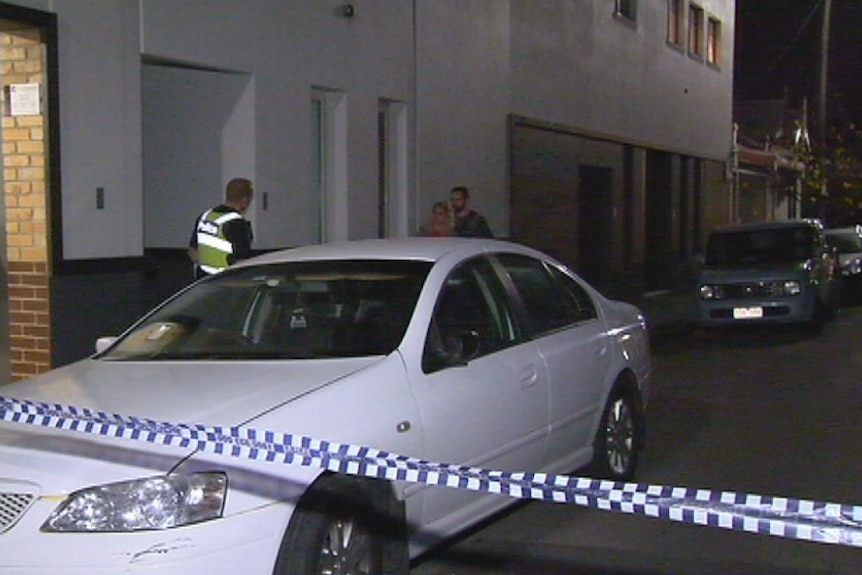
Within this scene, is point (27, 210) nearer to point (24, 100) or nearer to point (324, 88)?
point (24, 100)

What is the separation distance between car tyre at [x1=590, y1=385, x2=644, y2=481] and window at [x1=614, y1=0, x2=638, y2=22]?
15.9m

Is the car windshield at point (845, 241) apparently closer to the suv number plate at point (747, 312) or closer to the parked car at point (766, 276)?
the parked car at point (766, 276)

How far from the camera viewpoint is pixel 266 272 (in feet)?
20.6

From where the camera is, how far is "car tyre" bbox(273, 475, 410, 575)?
14.4 feet

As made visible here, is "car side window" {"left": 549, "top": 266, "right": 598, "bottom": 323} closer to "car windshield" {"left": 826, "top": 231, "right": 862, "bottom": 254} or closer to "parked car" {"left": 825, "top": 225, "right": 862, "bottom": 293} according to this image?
"parked car" {"left": 825, "top": 225, "right": 862, "bottom": 293}

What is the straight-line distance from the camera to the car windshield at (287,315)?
550 centimetres

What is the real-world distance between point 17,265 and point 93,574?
577cm

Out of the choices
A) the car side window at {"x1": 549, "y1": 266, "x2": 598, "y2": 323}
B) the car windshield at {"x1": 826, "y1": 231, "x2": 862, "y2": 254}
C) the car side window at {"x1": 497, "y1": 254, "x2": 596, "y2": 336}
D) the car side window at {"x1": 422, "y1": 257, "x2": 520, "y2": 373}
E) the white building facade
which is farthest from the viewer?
the car windshield at {"x1": 826, "y1": 231, "x2": 862, "y2": 254}

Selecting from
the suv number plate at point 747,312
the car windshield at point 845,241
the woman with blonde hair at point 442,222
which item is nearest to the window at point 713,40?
the car windshield at point 845,241

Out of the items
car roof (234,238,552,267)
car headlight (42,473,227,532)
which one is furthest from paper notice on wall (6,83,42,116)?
car headlight (42,473,227,532)

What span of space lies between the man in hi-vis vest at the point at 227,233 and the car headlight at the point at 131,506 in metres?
5.11

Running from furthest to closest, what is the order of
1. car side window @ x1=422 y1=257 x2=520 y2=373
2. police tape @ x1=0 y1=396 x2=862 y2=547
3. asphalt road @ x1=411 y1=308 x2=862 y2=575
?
asphalt road @ x1=411 y1=308 x2=862 y2=575, car side window @ x1=422 y1=257 x2=520 y2=373, police tape @ x1=0 y1=396 x2=862 y2=547

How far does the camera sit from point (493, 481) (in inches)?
167

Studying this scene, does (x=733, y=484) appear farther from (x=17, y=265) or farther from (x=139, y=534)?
(x=17, y=265)
